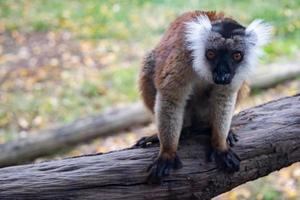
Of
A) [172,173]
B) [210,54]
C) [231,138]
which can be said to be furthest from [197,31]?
[172,173]

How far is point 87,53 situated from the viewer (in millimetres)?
12297

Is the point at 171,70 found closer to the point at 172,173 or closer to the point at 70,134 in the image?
the point at 172,173

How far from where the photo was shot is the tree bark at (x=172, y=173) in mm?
3932

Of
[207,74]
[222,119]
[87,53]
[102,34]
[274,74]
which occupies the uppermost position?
[207,74]

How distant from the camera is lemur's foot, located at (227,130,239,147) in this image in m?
4.60

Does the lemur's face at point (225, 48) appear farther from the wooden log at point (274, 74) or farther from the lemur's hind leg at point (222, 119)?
the wooden log at point (274, 74)

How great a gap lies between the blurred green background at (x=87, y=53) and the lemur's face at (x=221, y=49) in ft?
10.5

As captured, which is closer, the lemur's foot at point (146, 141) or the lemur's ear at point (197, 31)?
the lemur's ear at point (197, 31)

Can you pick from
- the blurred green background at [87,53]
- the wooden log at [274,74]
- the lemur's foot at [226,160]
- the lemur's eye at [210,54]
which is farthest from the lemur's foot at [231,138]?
the wooden log at [274,74]

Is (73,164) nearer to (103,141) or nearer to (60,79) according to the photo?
(103,141)

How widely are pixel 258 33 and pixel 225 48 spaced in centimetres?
47

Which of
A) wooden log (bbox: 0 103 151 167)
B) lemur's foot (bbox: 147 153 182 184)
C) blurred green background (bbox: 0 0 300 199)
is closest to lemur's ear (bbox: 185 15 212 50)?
lemur's foot (bbox: 147 153 182 184)

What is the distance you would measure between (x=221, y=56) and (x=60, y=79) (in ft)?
23.0

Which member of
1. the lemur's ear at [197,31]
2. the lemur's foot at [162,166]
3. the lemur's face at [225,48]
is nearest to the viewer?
the lemur's foot at [162,166]
